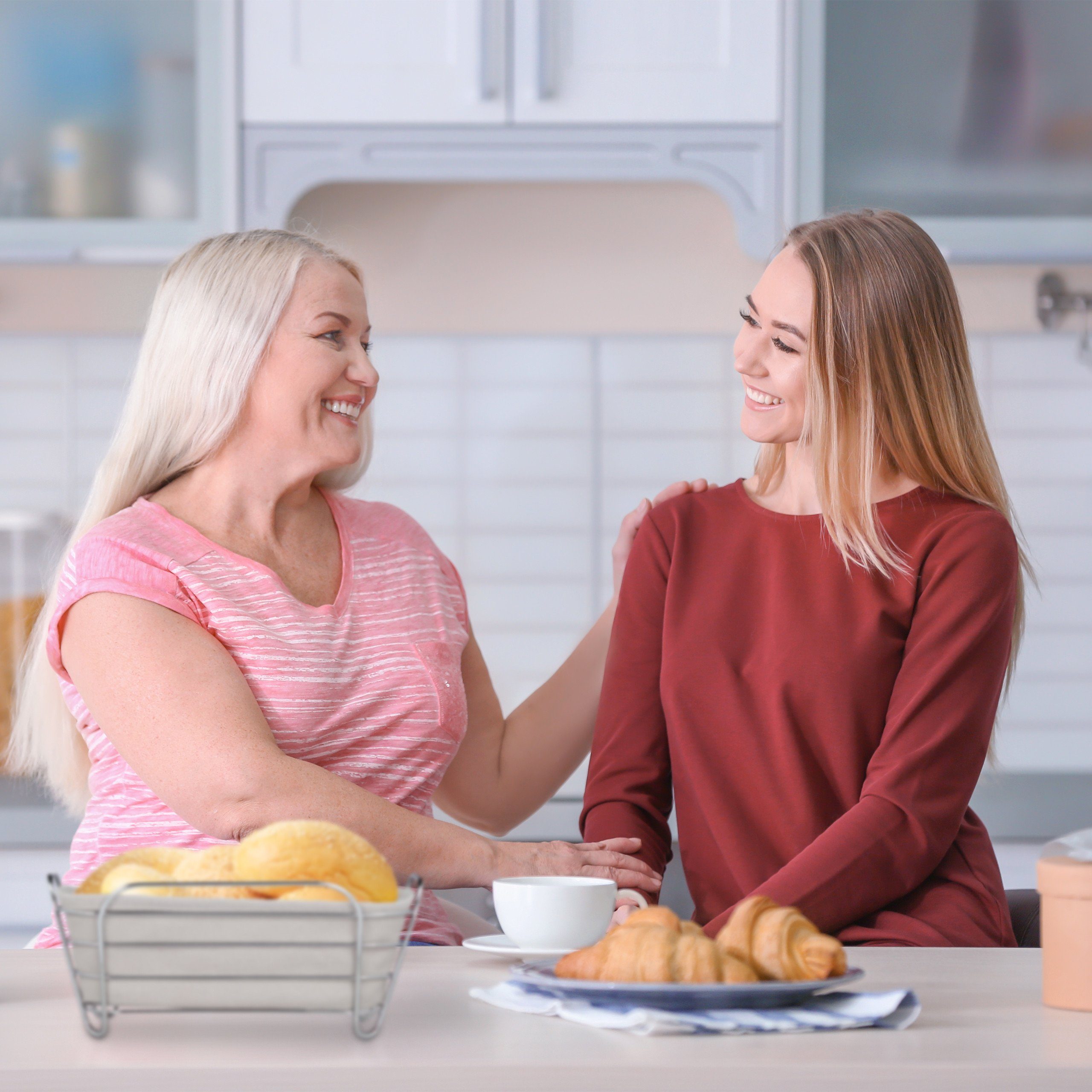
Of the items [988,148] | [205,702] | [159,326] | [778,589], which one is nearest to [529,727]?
[778,589]

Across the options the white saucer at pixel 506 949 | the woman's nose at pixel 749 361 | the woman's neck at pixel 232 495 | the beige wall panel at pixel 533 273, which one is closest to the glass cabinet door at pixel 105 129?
the beige wall panel at pixel 533 273

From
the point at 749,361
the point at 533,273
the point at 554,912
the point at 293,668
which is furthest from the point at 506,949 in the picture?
the point at 533,273

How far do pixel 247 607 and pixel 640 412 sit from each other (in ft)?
3.89

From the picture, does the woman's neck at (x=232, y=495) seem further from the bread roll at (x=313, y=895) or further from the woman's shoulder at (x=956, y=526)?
the bread roll at (x=313, y=895)

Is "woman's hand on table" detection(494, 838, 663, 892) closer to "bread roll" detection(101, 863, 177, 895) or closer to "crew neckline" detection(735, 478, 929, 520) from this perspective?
"crew neckline" detection(735, 478, 929, 520)

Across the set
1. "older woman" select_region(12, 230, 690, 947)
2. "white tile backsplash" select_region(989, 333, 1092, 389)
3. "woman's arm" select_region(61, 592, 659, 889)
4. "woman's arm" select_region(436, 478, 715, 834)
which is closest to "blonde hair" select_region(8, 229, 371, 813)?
"older woman" select_region(12, 230, 690, 947)

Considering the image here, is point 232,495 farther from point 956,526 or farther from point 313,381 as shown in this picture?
point 956,526

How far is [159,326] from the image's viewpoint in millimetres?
1492

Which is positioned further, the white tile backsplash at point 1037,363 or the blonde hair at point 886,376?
the white tile backsplash at point 1037,363

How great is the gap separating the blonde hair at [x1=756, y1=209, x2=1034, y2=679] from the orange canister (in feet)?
2.07

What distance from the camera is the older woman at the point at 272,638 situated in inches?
49.5

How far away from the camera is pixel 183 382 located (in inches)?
57.6

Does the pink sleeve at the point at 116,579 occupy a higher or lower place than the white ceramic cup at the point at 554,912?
higher

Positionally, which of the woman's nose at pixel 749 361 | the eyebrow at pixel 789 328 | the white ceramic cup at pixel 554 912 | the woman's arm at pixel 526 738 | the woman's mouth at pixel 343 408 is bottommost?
the woman's arm at pixel 526 738
